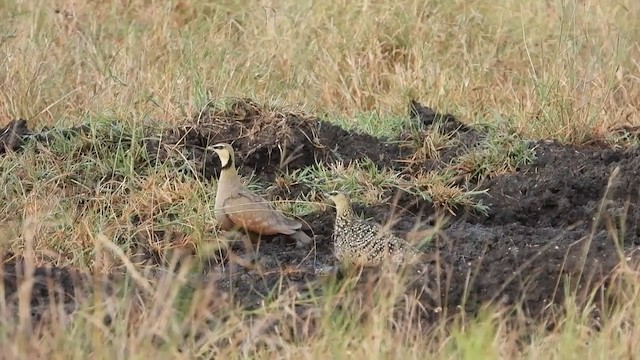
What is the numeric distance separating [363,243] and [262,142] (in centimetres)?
173

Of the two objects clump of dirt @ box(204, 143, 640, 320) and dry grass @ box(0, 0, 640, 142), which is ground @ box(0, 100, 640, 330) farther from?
dry grass @ box(0, 0, 640, 142)

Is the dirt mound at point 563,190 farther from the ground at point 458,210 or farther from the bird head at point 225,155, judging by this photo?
the bird head at point 225,155

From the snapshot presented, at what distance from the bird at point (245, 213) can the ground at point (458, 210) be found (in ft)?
0.40

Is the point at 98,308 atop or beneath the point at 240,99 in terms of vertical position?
atop

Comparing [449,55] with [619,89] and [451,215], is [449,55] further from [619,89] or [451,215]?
[451,215]

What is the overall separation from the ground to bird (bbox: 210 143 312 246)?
0.12 meters

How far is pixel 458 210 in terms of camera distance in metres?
6.86

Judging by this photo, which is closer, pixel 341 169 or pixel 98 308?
pixel 98 308

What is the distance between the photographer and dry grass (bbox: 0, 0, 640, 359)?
14.0 ft

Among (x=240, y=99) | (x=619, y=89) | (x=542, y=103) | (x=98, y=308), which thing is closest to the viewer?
(x=98, y=308)

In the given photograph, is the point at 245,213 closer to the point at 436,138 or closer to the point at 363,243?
the point at 363,243

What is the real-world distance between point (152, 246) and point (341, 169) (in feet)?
4.32

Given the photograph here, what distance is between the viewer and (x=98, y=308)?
4148mm

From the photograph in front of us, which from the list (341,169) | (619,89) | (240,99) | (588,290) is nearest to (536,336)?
(588,290)
